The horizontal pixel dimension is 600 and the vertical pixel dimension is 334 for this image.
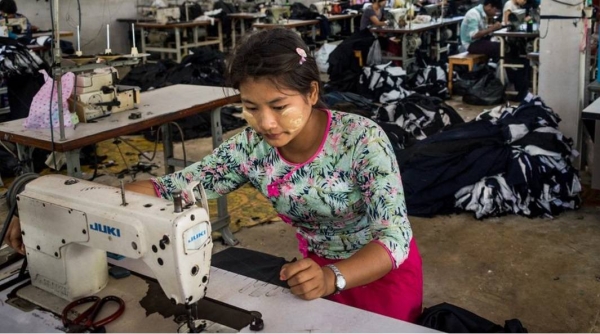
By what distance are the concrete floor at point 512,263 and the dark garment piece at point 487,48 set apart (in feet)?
12.0

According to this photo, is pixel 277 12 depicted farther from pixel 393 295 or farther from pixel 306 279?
pixel 306 279

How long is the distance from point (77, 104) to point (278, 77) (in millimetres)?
1691

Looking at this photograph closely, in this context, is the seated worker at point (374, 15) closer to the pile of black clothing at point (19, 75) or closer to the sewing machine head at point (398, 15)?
the sewing machine head at point (398, 15)

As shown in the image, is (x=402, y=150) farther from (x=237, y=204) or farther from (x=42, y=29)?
(x=42, y=29)

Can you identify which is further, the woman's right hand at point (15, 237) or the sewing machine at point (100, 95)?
the sewing machine at point (100, 95)

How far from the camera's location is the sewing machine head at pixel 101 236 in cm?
125

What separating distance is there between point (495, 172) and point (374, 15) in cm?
485

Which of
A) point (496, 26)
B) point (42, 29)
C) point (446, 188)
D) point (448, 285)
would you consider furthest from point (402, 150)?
point (42, 29)

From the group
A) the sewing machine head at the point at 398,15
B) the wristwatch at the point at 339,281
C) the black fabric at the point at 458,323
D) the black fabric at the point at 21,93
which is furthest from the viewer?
the sewing machine head at the point at 398,15

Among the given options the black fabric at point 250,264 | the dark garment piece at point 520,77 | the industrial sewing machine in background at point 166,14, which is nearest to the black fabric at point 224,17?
the industrial sewing machine in background at point 166,14

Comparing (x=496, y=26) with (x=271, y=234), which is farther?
(x=496, y=26)

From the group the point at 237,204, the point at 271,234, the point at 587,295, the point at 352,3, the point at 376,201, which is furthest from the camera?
the point at 352,3

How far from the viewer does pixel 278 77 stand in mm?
1542

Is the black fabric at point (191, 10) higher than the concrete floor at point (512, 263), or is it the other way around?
the black fabric at point (191, 10)
